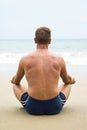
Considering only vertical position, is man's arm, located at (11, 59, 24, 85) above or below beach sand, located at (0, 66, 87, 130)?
above

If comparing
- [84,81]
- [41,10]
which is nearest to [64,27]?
[41,10]

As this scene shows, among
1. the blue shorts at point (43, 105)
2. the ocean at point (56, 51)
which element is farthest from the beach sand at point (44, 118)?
the ocean at point (56, 51)

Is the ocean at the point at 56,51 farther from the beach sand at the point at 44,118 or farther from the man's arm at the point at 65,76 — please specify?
the man's arm at the point at 65,76

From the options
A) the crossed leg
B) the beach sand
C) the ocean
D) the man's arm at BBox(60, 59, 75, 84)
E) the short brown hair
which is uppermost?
the short brown hair

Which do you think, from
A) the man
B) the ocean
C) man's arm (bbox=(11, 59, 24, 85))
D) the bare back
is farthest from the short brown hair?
the ocean

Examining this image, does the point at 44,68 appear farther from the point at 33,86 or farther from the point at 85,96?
the point at 85,96

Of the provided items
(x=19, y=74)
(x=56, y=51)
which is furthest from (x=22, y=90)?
(x=56, y=51)

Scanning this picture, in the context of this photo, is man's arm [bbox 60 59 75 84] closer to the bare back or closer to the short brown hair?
Answer: the bare back

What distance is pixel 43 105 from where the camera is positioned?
14.9ft

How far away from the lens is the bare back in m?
4.54

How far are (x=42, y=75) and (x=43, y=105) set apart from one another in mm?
336

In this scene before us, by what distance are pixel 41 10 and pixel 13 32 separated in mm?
3960

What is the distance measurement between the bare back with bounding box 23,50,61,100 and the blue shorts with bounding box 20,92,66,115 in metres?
0.05

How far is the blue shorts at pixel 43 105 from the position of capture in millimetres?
4551
